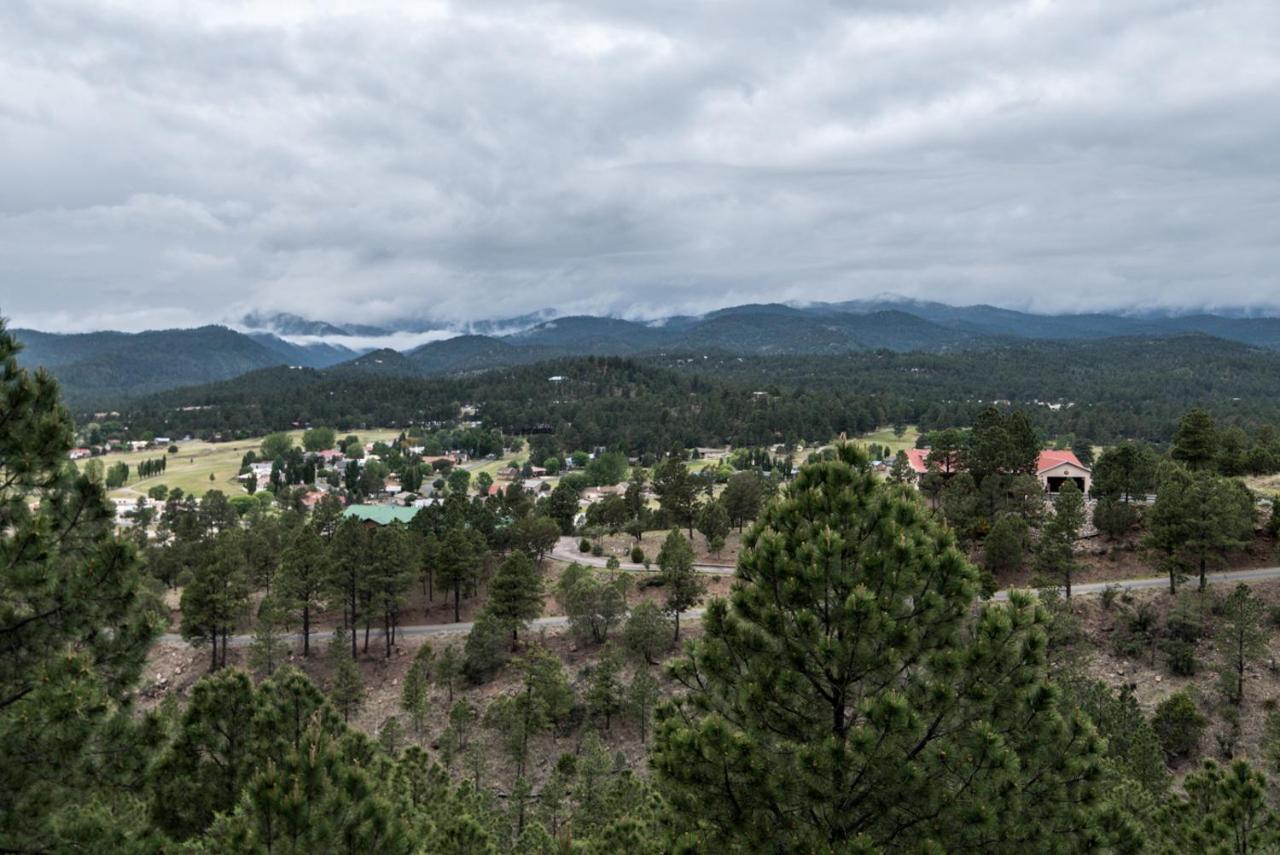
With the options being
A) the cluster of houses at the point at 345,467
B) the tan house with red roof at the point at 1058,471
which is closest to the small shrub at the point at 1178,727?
the tan house with red roof at the point at 1058,471

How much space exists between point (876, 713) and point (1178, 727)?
2757 centimetres

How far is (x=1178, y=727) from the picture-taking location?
2659 cm

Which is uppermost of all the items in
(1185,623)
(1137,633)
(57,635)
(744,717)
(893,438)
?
(57,635)

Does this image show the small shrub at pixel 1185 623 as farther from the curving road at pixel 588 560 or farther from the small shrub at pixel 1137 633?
the curving road at pixel 588 560

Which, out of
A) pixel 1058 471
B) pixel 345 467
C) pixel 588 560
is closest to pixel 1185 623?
pixel 1058 471

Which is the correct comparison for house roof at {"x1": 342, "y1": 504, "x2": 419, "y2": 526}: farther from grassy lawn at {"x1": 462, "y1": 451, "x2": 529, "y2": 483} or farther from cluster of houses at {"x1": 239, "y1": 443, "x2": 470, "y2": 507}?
grassy lawn at {"x1": 462, "y1": 451, "x2": 529, "y2": 483}

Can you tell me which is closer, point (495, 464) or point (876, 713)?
point (876, 713)

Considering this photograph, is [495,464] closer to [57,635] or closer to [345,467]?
[345,467]

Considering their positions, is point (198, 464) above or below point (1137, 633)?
below

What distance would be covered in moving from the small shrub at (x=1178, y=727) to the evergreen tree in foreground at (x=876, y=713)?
2488cm

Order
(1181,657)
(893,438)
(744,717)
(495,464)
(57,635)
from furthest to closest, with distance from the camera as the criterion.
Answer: (893,438), (495,464), (1181,657), (744,717), (57,635)

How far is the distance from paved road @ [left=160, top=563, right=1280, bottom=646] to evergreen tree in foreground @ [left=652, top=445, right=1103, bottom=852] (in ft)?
81.2

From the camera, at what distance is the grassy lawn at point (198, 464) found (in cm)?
12132

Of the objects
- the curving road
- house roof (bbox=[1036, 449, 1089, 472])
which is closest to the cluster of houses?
the curving road
